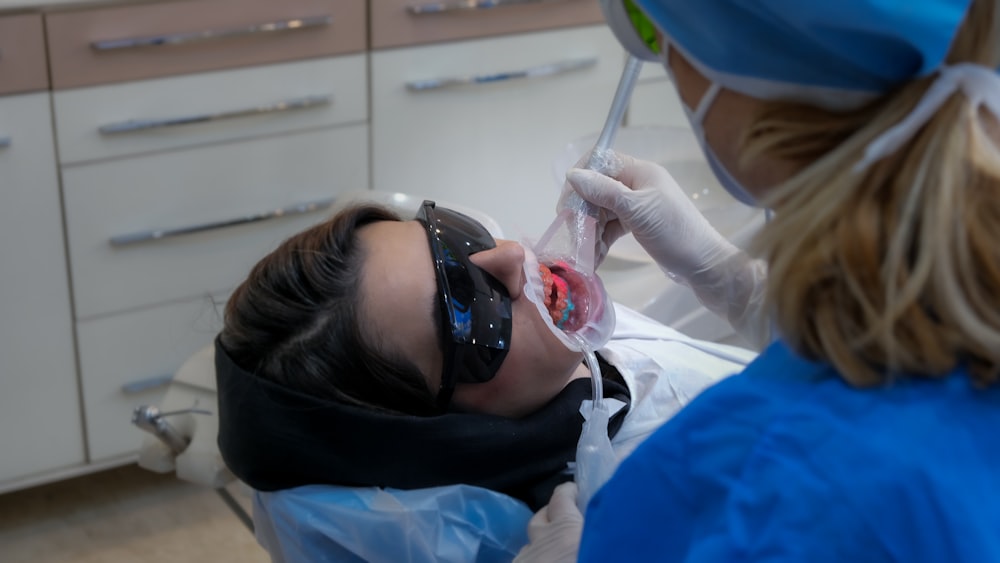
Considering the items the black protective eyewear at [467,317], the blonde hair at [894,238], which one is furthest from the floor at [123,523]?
the blonde hair at [894,238]

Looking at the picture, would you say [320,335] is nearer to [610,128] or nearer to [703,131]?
[610,128]

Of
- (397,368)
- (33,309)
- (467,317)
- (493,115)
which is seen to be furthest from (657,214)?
(33,309)

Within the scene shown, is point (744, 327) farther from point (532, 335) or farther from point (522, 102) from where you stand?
point (522, 102)

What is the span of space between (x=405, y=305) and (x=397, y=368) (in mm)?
77

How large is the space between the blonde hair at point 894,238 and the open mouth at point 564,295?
2.32 ft

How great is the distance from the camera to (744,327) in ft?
4.86

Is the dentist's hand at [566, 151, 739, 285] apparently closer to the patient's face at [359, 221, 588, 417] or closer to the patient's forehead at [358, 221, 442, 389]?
the patient's face at [359, 221, 588, 417]

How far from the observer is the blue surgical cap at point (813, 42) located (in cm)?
71

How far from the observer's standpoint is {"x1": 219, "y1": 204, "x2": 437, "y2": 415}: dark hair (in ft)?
4.49

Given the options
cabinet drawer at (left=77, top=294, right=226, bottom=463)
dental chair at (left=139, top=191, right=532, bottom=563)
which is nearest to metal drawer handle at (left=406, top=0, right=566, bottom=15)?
cabinet drawer at (left=77, top=294, right=226, bottom=463)

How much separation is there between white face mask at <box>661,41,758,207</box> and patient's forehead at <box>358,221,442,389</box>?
570mm

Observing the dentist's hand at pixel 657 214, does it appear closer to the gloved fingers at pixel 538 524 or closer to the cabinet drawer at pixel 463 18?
the gloved fingers at pixel 538 524

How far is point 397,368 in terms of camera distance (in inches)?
54.2

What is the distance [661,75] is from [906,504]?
2.29m
